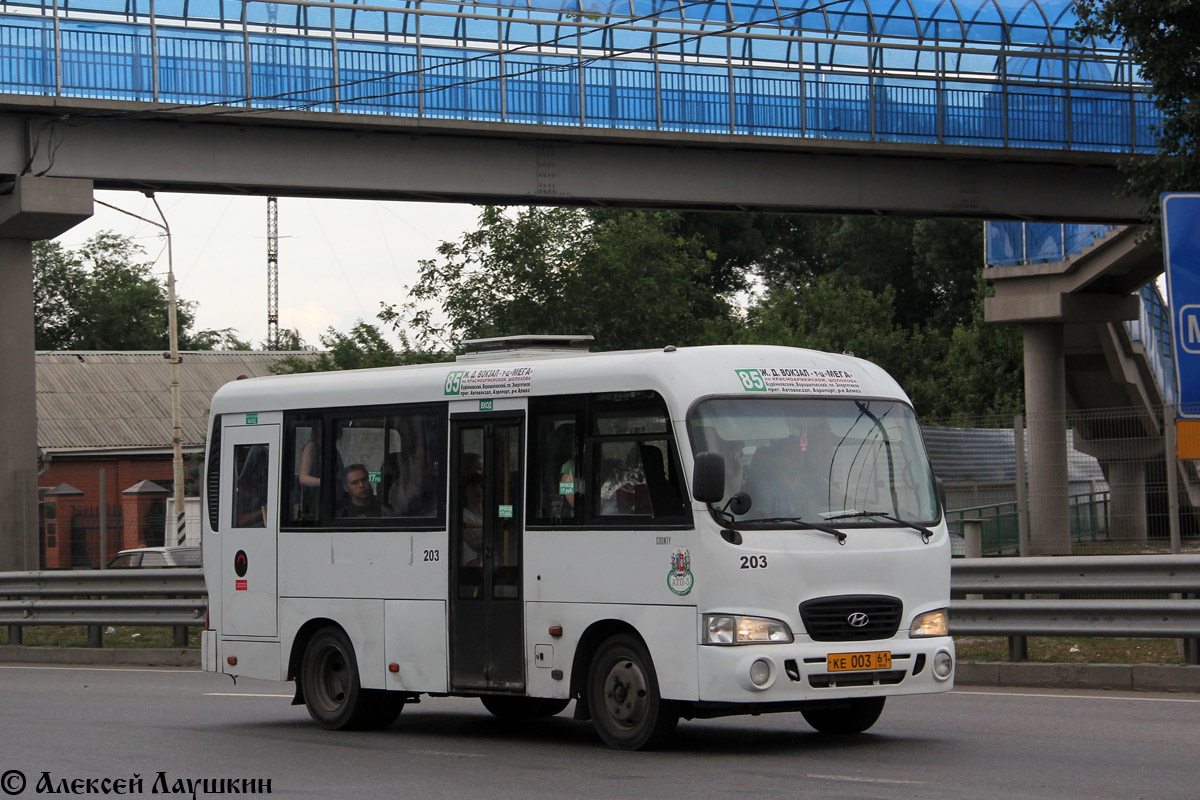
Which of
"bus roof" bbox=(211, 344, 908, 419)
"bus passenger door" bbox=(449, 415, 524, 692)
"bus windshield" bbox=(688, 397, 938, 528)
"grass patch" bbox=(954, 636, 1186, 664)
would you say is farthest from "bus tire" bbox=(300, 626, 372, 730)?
"grass patch" bbox=(954, 636, 1186, 664)

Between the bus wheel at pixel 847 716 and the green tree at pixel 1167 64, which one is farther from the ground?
A: the green tree at pixel 1167 64

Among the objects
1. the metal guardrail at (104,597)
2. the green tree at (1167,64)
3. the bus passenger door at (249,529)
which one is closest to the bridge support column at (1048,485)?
the green tree at (1167,64)

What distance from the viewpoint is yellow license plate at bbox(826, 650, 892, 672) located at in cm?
982

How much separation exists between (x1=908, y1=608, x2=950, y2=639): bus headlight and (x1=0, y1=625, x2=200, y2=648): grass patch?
1223 centimetres

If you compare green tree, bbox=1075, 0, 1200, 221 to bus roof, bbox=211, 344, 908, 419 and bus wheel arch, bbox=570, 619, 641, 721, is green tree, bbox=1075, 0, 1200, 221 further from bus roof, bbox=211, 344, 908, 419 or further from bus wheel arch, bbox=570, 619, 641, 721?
bus wheel arch, bbox=570, 619, 641, 721

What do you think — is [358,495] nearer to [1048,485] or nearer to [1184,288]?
[1184,288]

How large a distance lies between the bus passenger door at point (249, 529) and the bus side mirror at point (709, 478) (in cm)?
452

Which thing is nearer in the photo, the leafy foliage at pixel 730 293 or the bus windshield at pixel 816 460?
the bus windshield at pixel 816 460

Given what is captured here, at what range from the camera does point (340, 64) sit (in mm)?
25156

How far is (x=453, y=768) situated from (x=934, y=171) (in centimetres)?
2141

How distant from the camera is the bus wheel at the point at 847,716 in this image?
1069 centimetres

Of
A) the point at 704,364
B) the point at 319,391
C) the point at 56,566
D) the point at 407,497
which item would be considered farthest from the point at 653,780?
the point at 56,566

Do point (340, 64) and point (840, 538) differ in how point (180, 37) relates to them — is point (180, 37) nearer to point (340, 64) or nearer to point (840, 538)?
point (340, 64)

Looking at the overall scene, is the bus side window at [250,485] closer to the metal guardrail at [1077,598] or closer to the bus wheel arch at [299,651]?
the bus wheel arch at [299,651]
